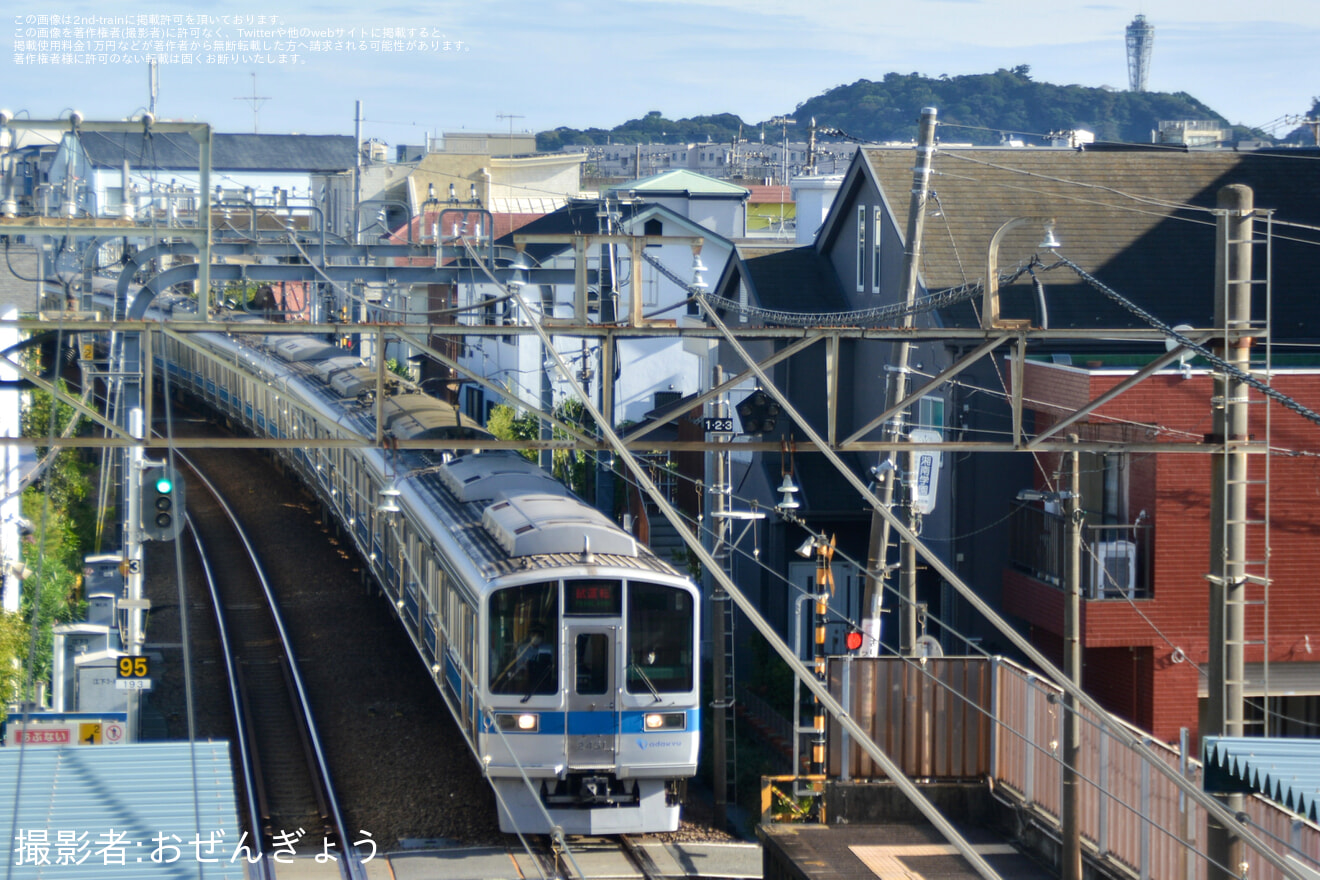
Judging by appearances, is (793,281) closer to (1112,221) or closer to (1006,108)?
(1112,221)

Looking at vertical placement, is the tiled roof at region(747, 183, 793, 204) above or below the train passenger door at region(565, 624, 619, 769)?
above

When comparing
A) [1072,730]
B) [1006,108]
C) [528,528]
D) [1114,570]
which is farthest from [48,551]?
[1006,108]

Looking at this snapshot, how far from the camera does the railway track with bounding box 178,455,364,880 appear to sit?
10391 millimetres

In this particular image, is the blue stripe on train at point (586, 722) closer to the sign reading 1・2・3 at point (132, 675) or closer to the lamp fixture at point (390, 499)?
the sign reading 1・2・3 at point (132, 675)

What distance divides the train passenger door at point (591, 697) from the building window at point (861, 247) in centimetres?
893

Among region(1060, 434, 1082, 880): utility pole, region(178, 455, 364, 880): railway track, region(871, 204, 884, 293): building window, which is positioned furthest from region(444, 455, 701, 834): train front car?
region(871, 204, 884, 293): building window

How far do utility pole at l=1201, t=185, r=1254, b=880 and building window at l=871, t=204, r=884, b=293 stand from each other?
952cm

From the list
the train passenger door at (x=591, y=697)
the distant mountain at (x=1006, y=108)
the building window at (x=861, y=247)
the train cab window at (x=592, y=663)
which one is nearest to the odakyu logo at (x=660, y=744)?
the train passenger door at (x=591, y=697)

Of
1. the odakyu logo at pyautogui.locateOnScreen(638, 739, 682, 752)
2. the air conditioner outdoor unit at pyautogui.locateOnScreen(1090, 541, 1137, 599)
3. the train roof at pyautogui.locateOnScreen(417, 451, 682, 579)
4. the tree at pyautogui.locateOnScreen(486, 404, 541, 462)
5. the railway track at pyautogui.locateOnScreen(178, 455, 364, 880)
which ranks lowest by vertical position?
the railway track at pyautogui.locateOnScreen(178, 455, 364, 880)

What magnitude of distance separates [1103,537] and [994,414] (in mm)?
1648

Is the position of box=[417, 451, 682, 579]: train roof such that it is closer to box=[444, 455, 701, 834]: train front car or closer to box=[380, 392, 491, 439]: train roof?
box=[444, 455, 701, 834]: train front car

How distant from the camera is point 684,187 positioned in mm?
31453

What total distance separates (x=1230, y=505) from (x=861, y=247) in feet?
34.4

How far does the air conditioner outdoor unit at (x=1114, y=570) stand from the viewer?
40.0 ft
